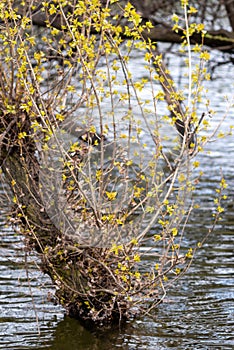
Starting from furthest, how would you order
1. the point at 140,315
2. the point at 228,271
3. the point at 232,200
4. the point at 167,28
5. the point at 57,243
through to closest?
the point at 167,28 → the point at 232,200 → the point at 228,271 → the point at 140,315 → the point at 57,243

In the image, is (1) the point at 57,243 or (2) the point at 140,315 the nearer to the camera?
(1) the point at 57,243

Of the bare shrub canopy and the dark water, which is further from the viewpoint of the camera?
the dark water

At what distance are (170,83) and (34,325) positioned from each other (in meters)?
2.18

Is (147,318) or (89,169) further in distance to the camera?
(147,318)

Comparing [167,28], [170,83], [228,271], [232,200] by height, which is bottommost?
[232,200]

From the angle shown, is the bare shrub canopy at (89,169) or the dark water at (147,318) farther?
the dark water at (147,318)

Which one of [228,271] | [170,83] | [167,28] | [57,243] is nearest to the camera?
[170,83]

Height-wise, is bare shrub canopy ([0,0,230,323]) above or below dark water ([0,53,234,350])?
above

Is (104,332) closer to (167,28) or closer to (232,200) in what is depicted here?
(232,200)

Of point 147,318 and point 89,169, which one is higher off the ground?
point 89,169

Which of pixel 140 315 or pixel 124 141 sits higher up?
pixel 124 141

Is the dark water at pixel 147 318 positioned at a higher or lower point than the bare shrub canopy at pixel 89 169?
lower

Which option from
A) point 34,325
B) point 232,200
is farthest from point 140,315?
point 232,200

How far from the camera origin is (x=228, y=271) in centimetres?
815
